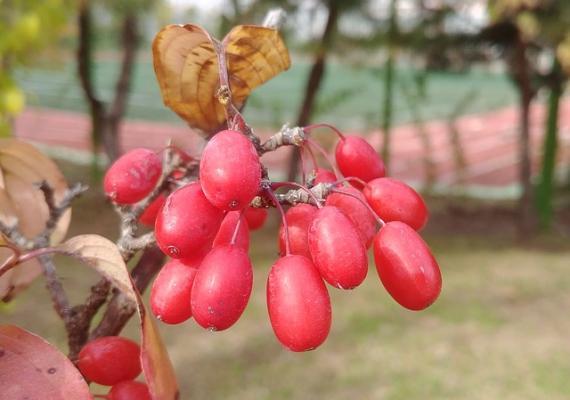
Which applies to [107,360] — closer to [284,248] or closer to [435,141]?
[284,248]

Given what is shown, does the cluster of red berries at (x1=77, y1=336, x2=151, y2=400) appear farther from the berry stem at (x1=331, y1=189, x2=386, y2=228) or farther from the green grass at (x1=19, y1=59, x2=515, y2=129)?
the green grass at (x1=19, y1=59, x2=515, y2=129)

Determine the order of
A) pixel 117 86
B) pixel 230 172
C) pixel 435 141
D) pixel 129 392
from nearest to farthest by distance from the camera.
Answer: pixel 230 172, pixel 129 392, pixel 117 86, pixel 435 141

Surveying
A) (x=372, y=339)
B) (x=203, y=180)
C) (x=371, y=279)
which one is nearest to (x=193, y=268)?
(x=203, y=180)

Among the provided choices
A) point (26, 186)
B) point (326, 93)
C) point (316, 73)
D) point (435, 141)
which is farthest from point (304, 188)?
point (326, 93)

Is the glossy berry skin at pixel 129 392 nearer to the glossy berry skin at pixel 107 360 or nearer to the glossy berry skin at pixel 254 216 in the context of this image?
the glossy berry skin at pixel 107 360

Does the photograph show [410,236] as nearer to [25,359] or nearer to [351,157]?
[351,157]

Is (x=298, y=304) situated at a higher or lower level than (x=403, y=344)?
higher
